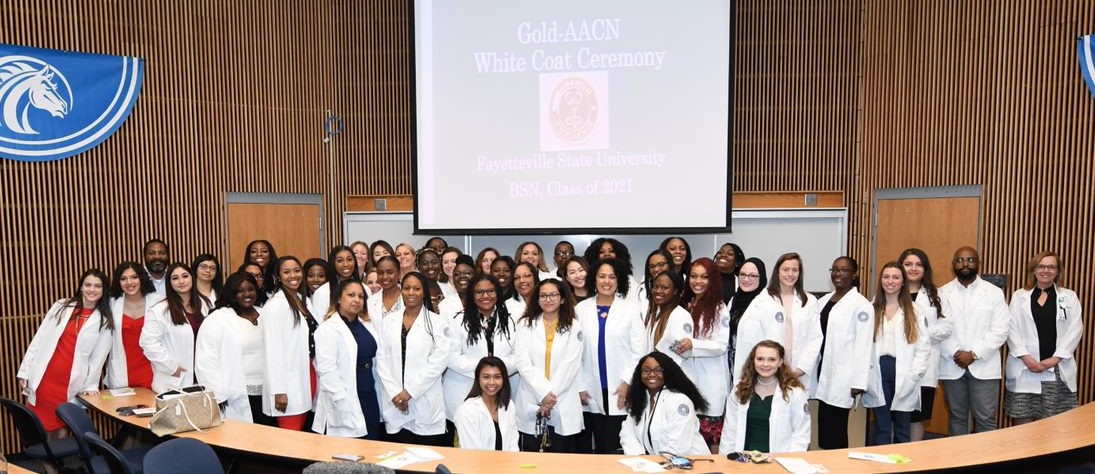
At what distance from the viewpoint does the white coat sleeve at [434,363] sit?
4832mm

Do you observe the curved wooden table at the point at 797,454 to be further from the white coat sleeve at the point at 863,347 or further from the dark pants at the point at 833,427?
the dark pants at the point at 833,427

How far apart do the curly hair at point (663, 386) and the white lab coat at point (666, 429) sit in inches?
1.1

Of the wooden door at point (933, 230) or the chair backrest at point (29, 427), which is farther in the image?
the wooden door at point (933, 230)

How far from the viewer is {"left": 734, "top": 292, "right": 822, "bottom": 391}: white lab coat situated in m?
5.13

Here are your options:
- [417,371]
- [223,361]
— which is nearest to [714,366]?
[417,371]

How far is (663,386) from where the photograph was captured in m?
4.32

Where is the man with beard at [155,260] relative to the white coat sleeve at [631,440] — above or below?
above

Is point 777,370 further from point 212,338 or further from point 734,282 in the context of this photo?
point 212,338

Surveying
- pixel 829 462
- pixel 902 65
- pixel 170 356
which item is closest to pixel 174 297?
pixel 170 356

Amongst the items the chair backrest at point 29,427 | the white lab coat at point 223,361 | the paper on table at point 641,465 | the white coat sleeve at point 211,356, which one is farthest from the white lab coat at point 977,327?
the chair backrest at point 29,427

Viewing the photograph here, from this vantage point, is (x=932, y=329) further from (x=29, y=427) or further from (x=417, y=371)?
(x=29, y=427)

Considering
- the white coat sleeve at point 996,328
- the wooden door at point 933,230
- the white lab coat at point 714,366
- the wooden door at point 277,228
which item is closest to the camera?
the white lab coat at point 714,366

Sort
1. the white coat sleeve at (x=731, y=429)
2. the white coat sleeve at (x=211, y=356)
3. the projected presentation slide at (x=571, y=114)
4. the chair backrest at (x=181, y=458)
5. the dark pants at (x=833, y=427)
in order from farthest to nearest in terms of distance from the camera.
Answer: the projected presentation slide at (x=571, y=114) < the dark pants at (x=833, y=427) < the white coat sleeve at (x=211, y=356) < the white coat sleeve at (x=731, y=429) < the chair backrest at (x=181, y=458)

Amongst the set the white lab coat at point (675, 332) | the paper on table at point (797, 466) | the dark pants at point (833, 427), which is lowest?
the dark pants at point (833, 427)
